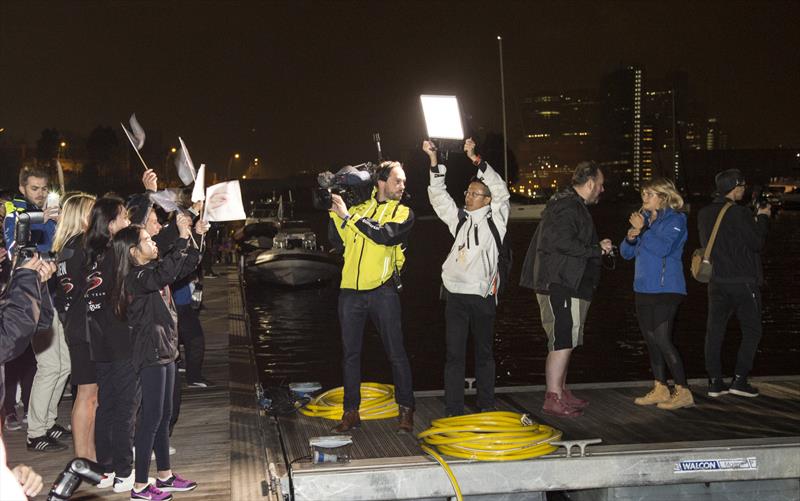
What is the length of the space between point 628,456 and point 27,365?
5.37m

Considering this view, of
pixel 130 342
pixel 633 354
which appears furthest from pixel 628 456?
pixel 633 354

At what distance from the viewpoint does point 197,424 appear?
323 inches

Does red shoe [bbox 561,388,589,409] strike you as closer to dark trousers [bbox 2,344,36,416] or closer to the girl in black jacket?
the girl in black jacket

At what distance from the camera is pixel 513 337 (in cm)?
1917

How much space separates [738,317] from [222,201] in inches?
196

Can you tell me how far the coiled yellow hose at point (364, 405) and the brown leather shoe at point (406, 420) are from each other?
0.39 m

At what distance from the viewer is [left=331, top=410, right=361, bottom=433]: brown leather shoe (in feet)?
24.8

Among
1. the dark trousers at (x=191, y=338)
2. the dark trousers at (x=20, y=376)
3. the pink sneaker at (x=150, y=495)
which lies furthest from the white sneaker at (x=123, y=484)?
the dark trousers at (x=191, y=338)

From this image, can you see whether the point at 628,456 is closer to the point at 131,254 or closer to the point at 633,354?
the point at 131,254

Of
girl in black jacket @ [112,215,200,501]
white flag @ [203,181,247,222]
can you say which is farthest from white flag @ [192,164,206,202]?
girl in black jacket @ [112,215,200,501]

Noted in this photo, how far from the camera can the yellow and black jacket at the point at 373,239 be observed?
7.24m

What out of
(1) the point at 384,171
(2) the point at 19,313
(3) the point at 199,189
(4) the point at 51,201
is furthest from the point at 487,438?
(4) the point at 51,201

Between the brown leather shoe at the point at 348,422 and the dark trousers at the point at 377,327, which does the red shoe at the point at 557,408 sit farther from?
the brown leather shoe at the point at 348,422

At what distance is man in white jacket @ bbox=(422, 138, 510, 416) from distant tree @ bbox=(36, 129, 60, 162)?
15621 cm
